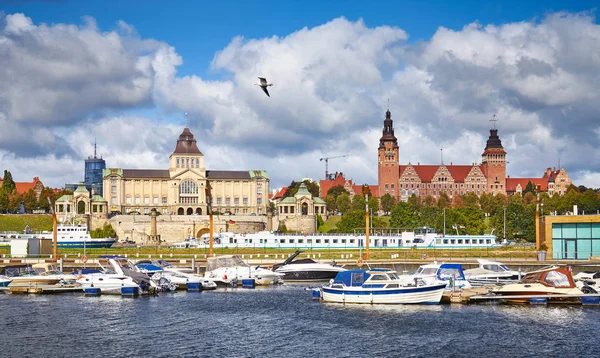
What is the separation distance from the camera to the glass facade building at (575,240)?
86812 mm

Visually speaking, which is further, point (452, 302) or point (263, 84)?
point (452, 302)

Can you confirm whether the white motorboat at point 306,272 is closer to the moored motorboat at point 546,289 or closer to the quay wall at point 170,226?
the moored motorboat at point 546,289

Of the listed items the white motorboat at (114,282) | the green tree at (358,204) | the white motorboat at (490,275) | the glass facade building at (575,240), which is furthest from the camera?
the green tree at (358,204)

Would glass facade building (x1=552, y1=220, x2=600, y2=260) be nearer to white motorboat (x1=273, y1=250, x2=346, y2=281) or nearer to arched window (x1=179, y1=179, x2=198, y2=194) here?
white motorboat (x1=273, y1=250, x2=346, y2=281)

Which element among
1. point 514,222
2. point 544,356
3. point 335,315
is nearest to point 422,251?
point 514,222

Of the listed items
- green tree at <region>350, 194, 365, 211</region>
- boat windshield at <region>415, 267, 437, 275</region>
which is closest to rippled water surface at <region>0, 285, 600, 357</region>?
boat windshield at <region>415, 267, 437, 275</region>

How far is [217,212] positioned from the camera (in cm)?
17938

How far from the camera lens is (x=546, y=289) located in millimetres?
52781

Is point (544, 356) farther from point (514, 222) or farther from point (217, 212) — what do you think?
point (217, 212)

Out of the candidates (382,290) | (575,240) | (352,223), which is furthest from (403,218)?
(382,290)

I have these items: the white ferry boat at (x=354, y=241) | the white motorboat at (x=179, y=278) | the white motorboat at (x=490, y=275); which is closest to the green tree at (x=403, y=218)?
the white ferry boat at (x=354, y=241)

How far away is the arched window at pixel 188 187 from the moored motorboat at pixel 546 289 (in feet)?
438

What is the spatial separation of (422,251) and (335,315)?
5276 centimetres

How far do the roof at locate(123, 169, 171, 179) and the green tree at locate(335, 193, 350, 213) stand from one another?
39939mm
